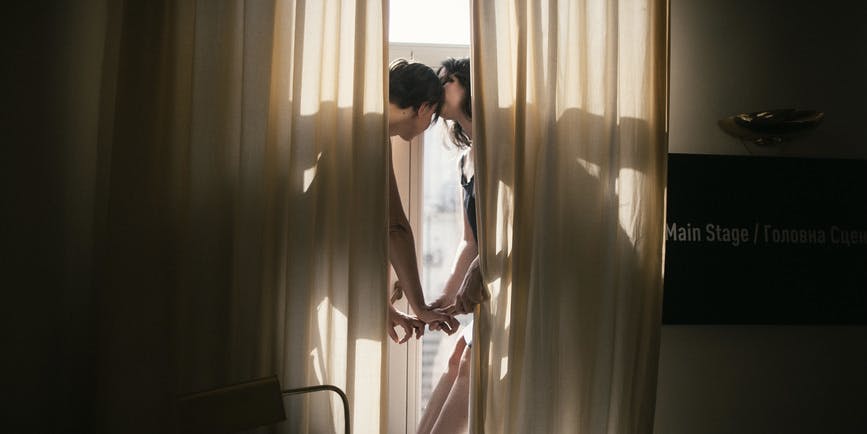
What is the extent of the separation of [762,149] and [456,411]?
1.47 m

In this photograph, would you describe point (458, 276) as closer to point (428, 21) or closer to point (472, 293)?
point (472, 293)

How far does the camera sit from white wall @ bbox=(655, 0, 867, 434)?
2006 mm

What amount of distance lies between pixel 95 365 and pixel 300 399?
597mm

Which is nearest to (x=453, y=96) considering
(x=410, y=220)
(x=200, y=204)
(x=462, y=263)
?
(x=410, y=220)

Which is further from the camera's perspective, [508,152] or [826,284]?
[826,284]

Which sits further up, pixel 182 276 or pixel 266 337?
pixel 182 276

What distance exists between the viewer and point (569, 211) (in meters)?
1.76

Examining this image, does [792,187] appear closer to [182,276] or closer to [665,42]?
[665,42]

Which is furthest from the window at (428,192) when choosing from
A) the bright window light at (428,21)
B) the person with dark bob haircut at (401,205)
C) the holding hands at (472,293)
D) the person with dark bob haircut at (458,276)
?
the holding hands at (472,293)

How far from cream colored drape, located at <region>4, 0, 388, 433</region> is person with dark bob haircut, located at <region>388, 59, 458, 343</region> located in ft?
0.49

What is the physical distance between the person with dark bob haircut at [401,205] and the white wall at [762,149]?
869 mm

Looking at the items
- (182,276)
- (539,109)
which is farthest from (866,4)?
(182,276)

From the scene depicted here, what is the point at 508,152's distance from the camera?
68.4 inches

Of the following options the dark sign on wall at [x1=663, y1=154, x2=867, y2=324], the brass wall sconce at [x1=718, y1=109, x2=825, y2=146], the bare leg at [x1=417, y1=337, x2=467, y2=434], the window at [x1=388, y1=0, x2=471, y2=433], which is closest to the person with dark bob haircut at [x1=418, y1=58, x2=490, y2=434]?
the bare leg at [x1=417, y1=337, x2=467, y2=434]
